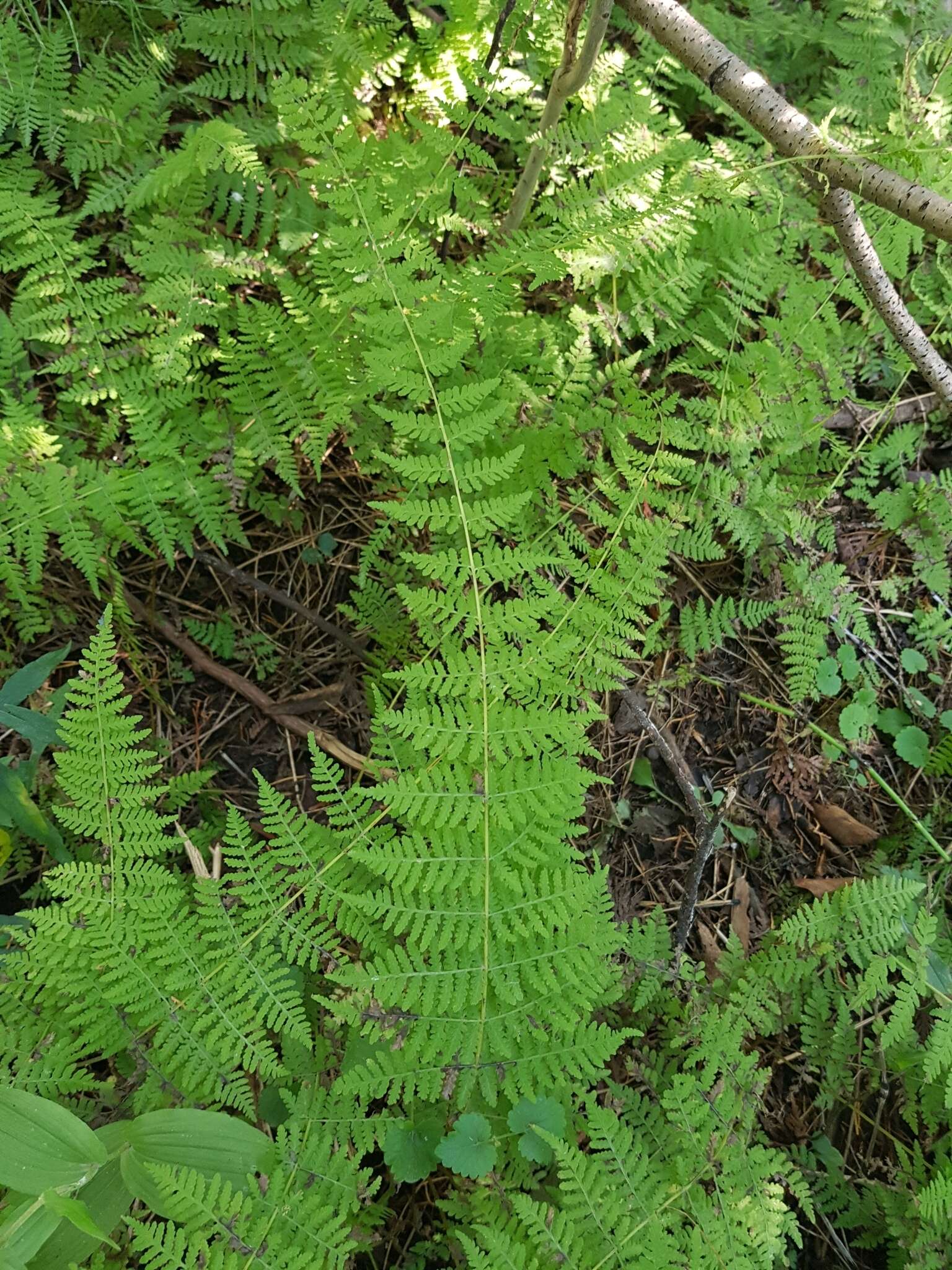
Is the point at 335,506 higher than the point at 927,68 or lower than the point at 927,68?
lower

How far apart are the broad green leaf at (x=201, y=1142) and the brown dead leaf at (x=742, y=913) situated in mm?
1861

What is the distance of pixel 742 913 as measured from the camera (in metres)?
3.11

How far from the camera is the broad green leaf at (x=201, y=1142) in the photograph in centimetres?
181

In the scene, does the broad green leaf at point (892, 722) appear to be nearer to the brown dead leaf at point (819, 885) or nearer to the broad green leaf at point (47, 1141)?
the brown dead leaf at point (819, 885)

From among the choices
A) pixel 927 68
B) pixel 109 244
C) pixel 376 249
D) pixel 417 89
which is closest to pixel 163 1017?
pixel 376 249

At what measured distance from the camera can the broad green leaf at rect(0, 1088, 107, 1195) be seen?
1.70 metres

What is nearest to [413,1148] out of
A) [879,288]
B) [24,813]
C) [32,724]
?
[24,813]

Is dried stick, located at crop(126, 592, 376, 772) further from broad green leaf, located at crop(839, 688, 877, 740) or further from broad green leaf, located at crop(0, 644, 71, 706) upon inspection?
broad green leaf, located at crop(839, 688, 877, 740)

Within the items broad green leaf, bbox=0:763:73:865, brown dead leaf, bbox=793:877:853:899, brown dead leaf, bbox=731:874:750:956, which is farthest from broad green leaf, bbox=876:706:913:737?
broad green leaf, bbox=0:763:73:865

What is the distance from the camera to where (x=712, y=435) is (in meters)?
2.96

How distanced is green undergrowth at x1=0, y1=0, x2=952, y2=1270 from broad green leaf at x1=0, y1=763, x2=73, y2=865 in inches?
0.9

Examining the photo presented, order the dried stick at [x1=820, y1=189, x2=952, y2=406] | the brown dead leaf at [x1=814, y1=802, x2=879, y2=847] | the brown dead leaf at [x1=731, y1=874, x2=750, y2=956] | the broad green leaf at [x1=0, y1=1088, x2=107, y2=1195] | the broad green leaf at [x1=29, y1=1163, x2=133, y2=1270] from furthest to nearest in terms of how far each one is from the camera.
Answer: the brown dead leaf at [x1=814, y1=802, x2=879, y2=847] → the brown dead leaf at [x1=731, y1=874, x2=750, y2=956] → the dried stick at [x1=820, y1=189, x2=952, y2=406] → the broad green leaf at [x1=29, y1=1163, x2=133, y2=1270] → the broad green leaf at [x1=0, y1=1088, x2=107, y2=1195]

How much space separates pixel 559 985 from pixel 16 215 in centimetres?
283

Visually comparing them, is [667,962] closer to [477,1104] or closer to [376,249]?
[477,1104]
